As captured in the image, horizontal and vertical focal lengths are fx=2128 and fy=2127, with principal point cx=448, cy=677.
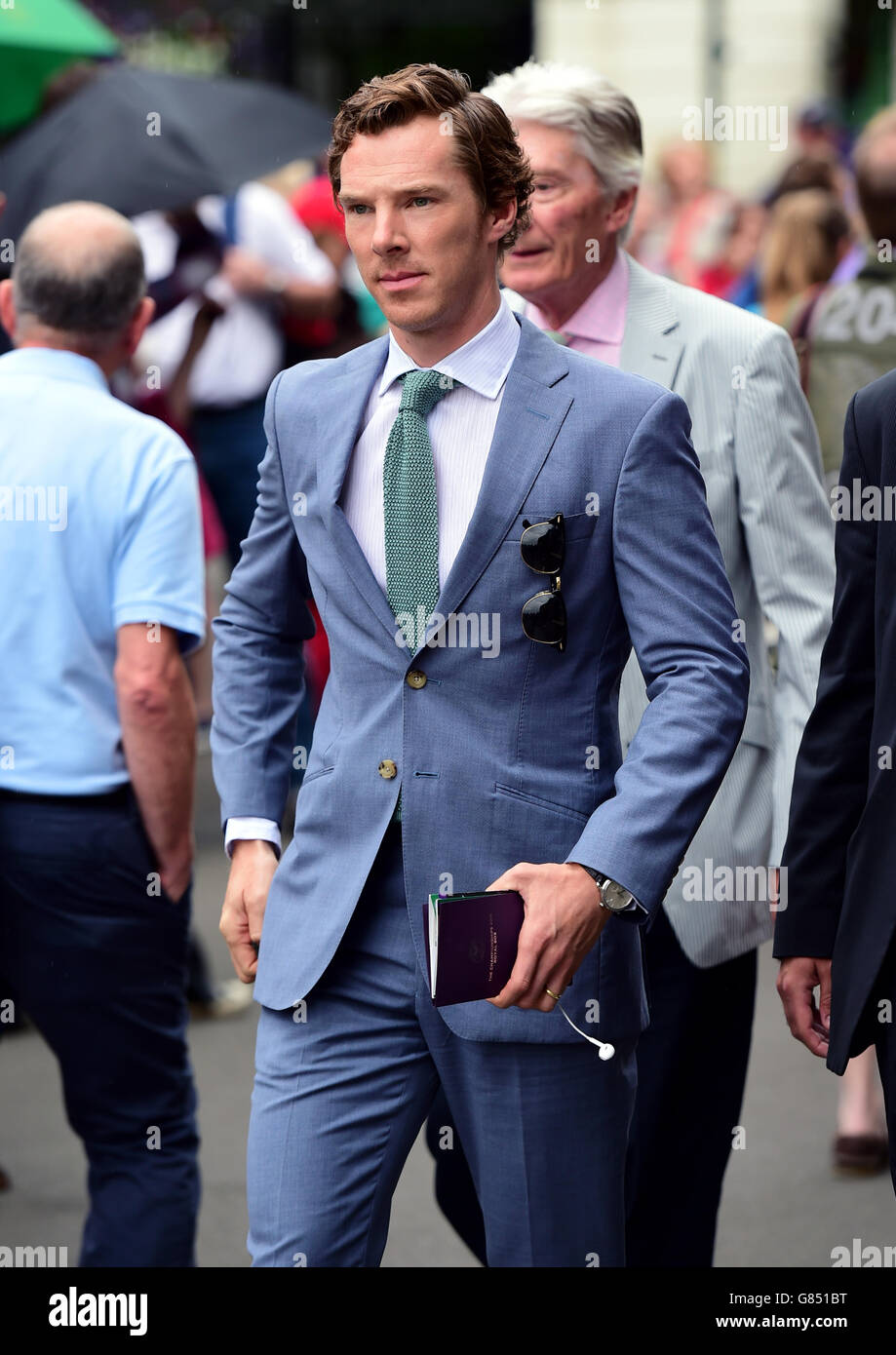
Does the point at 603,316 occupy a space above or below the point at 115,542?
above

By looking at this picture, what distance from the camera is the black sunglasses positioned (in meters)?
2.89

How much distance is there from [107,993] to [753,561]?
1.49 metres

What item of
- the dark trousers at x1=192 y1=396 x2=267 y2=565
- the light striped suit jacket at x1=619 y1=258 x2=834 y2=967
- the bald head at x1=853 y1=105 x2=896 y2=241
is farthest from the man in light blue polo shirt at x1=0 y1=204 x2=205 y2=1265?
the dark trousers at x1=192 y1=396 x2=267 y2=565

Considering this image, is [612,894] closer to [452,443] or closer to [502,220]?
[452,443]

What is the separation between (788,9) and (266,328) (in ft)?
71.4

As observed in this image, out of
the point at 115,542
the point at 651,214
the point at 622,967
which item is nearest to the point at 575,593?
the point at 622,967

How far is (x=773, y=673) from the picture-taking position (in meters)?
4.06

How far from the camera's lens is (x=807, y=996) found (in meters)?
3.08

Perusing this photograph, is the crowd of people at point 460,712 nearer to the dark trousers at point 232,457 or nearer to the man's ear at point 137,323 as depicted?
the man's ear at point 137,323

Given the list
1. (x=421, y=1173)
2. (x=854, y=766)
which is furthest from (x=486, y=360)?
(x=421, y=1173)

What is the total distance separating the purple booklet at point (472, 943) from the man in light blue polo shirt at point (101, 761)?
62.8 inches

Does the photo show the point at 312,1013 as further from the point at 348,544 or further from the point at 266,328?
A: the point at 266,328

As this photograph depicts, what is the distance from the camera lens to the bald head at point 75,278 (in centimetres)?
424

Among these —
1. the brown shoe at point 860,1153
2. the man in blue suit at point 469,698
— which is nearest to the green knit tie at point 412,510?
the man in blue suit at point 469,698
